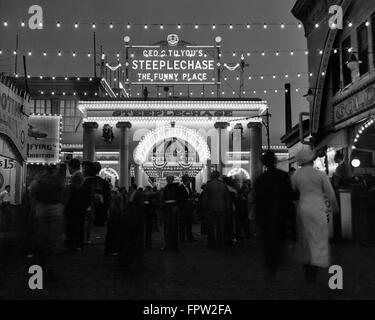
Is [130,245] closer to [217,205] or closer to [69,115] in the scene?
[217,205]

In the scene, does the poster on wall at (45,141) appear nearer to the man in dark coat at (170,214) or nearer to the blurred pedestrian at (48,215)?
the man in dark coat at (170,214)

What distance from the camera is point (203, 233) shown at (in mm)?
15875

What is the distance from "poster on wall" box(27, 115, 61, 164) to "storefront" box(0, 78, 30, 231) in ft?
8.30

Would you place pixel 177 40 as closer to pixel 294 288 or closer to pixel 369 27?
pixel 369 27

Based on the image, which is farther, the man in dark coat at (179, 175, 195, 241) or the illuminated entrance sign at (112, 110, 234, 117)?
the illuminated entrance sign at (112, 110, 234, 117)

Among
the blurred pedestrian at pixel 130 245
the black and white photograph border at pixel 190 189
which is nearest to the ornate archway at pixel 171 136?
the black and white photograph border at pixel 190 189

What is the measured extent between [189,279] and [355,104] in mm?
11073

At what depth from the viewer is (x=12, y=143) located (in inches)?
611

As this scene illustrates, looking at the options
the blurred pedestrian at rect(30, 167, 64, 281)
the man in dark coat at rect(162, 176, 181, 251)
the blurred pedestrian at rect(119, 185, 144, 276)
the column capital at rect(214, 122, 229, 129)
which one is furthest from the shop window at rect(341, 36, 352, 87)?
the blurred pedestrian at rect(30, 167, 64, 281)

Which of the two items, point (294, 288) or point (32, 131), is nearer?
point (294, 288)

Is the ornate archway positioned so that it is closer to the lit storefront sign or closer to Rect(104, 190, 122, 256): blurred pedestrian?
the lit storefront sign

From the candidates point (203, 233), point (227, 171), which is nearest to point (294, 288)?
point (203, 233)

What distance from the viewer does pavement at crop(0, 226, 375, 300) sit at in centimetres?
577
